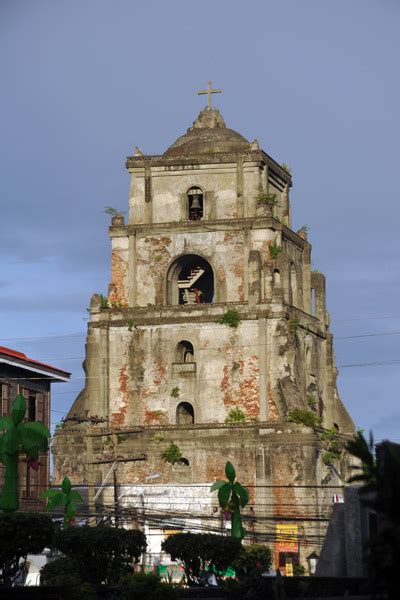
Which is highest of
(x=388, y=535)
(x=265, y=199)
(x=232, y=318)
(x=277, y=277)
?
(x=265, y=199)

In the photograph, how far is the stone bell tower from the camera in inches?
3157

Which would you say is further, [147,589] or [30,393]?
[30,393]

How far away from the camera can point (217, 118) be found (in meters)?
89.8

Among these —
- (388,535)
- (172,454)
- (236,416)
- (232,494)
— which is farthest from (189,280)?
(388,535)

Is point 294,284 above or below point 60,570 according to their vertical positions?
above

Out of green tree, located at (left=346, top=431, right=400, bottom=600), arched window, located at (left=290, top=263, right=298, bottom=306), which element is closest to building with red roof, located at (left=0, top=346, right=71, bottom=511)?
arched window, located at (left=290, top=263, right=298, bottom=306)

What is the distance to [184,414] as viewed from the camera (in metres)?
84.1

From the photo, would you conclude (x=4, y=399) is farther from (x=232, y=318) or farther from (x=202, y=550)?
(x=202, y=550)

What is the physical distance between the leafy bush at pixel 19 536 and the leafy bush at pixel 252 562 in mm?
6019

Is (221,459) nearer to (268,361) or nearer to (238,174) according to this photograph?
(268,361)

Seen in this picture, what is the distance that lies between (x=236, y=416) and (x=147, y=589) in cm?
3990

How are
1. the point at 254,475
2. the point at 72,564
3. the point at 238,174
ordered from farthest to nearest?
the point at 238,174
the point at 254,475
the point at 72,564

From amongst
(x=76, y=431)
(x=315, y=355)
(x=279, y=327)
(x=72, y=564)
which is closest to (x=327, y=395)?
(x=315, y=355)

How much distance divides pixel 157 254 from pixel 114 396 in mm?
7699
